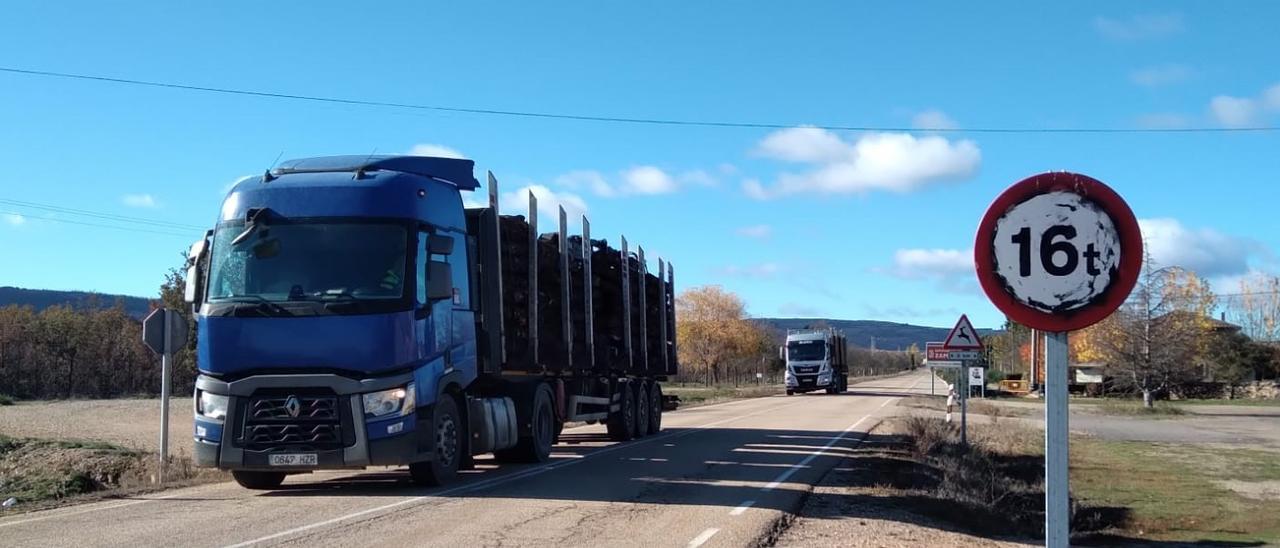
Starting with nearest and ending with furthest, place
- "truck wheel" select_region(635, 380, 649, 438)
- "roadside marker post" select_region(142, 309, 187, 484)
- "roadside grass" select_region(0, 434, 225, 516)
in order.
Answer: "roadside grass" select_region(0, 434, 225, 516) → "roadside marker post" select_region(142, 309, 187, 484) → "truck wheel" select_region(635, 380, 649, 438)

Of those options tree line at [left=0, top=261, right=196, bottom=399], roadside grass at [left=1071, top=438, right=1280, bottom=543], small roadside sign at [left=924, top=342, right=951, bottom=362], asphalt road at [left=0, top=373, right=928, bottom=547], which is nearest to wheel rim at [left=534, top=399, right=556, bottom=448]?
asphalt road at [left=0, top=373, right=928, bottom=547]

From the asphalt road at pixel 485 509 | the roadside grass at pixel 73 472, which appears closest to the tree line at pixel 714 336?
the roadside grass at pixel 73 472

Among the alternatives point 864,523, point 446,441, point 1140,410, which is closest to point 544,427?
point 446,441

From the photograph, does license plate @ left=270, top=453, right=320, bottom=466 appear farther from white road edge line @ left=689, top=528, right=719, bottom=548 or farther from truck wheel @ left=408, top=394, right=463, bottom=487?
white road edge line @ left=689, top=528, right=719, bottom=548

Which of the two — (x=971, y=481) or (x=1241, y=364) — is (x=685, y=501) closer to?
(x=971, y=481)

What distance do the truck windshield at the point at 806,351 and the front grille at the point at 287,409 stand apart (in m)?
48.4

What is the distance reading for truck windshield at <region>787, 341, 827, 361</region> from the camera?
193 feet

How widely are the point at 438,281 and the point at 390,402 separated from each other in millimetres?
1559

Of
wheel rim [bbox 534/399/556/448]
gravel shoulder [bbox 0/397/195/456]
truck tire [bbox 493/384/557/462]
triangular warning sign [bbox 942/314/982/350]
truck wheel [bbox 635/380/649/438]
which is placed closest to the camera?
truck tire [bbox 493/384/557/462]

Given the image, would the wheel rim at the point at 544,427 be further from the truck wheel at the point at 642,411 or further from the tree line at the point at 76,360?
the tree line at the point at 76,360

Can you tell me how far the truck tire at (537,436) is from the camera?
16844 millimetres

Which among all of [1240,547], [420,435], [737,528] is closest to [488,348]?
[420,435]

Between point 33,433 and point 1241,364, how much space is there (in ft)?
239

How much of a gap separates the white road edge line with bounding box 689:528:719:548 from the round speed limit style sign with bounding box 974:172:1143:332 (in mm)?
5832
